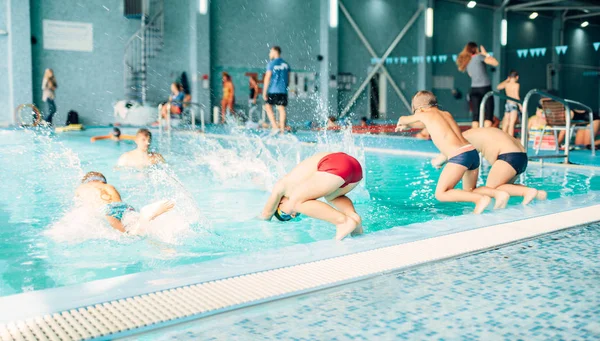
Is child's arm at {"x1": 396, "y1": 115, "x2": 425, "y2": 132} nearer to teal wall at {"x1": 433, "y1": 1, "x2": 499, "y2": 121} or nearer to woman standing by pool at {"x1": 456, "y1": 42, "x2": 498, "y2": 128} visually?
woman standing by pool at {"x1": 456, "y1": 42, "x2": 498, "y2": 128}

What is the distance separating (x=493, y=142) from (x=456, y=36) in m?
22.5

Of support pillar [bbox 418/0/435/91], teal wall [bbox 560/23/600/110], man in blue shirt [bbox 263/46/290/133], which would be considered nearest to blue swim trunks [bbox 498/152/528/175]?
man in blue shirt [bbox 263/46/290/133]

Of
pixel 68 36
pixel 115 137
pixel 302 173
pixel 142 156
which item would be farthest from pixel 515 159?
pixel 68 36

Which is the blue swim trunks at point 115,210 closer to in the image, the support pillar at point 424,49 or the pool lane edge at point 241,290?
the pool lane edge at point 241,290

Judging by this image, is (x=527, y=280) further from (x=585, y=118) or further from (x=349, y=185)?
(x=585, y=118)

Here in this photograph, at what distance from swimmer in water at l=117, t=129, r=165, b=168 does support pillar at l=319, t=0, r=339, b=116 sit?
50.0ft

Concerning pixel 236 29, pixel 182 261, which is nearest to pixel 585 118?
pixel 182 261

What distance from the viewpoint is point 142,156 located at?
6.89 m

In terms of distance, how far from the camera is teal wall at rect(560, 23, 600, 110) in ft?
98.7

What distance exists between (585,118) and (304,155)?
4527mm

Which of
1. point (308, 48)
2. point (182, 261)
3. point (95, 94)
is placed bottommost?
point (182, 261)

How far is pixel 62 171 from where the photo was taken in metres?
7.84

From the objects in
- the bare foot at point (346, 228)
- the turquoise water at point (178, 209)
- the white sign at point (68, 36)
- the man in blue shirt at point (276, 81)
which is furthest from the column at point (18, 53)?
the bare foot at point (346, 228)

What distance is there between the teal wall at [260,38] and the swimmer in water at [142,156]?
13.3 metres
